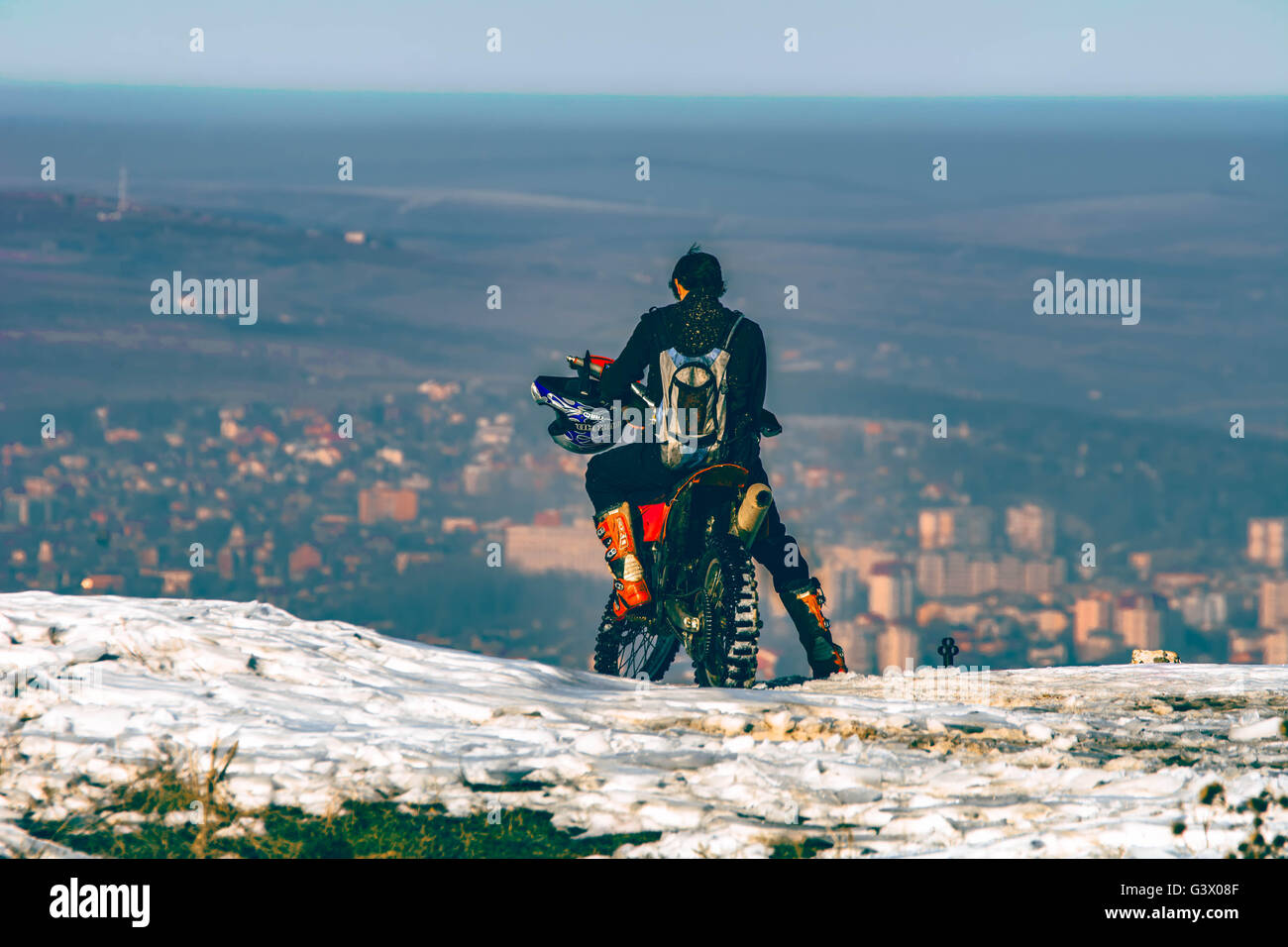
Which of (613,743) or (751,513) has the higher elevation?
(751,513)

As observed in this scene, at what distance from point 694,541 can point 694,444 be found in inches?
29.4

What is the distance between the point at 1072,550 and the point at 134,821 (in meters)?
144

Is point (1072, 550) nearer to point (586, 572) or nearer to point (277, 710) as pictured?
point (586, 572)

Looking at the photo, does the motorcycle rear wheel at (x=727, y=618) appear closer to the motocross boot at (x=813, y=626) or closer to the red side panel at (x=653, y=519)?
the red side panel at (x=653, y=519)

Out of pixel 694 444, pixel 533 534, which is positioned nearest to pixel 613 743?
pixel 694 444

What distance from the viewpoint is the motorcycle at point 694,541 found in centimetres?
1033

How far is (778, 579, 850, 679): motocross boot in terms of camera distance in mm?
11242

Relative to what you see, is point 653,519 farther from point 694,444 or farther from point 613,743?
point 613,743

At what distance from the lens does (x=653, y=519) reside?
35.9 ft

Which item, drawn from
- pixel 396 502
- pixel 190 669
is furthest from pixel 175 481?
pixel 190 669

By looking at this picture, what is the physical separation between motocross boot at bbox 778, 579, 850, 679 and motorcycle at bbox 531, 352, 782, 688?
876 millimetres

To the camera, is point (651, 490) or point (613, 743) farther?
point (651, 490)
